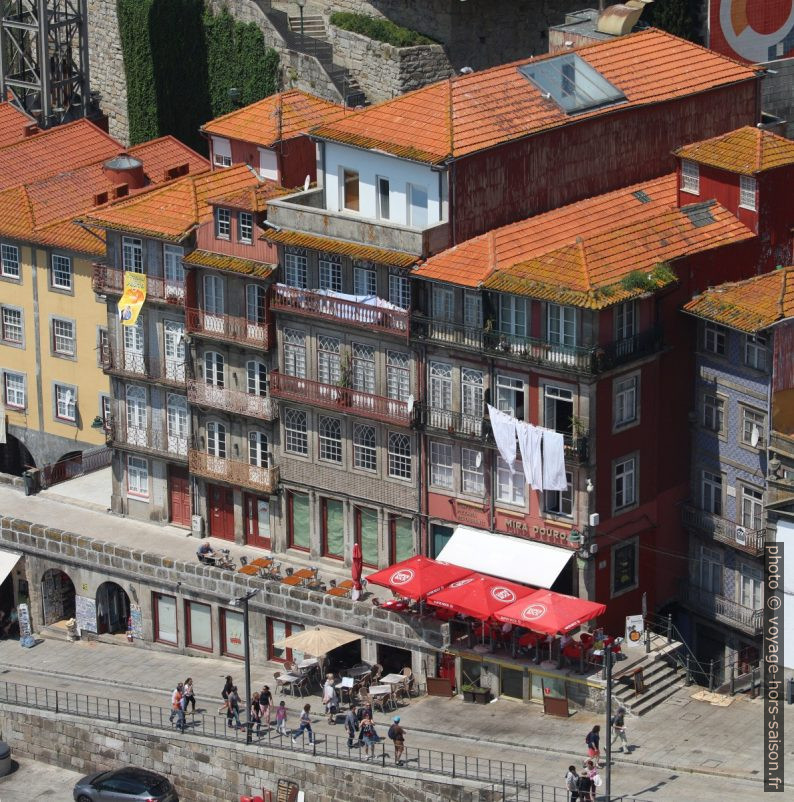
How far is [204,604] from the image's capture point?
373 feet

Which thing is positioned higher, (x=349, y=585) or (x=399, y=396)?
(x=399, y=396)

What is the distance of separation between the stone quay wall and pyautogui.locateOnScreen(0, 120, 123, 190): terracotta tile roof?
37.0 feet

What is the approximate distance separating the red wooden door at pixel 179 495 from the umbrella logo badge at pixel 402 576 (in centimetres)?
1324

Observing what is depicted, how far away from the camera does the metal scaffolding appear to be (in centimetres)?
13488

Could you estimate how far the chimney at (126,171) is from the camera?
122438 mm

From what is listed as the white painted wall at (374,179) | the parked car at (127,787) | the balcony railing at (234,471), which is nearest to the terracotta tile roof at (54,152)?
the balcony railing at (234,471)

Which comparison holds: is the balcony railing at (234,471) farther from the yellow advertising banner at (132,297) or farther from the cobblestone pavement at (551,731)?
the cobblestone pavement at (551,731)

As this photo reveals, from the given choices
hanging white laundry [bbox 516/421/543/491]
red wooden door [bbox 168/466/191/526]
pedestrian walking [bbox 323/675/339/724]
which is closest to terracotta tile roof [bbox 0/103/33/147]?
red wooden door [bbox 168/466/191/526]

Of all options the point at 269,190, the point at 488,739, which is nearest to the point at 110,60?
the point at 269,190

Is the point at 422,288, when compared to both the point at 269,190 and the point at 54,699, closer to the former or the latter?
the point at 269,190

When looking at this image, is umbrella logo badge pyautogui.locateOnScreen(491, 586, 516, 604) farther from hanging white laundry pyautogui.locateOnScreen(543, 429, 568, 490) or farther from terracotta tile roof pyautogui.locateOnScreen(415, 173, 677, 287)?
terracotta tile roof pyautogui.locateOnScreen(415, 173, 677, 287)

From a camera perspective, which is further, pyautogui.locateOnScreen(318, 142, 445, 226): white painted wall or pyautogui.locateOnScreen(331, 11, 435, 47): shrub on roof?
pyautogui.locateOnScreen(331, 11, 435, 47): shrub on roof

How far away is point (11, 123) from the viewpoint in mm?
132750

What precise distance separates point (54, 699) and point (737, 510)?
1052 inches
